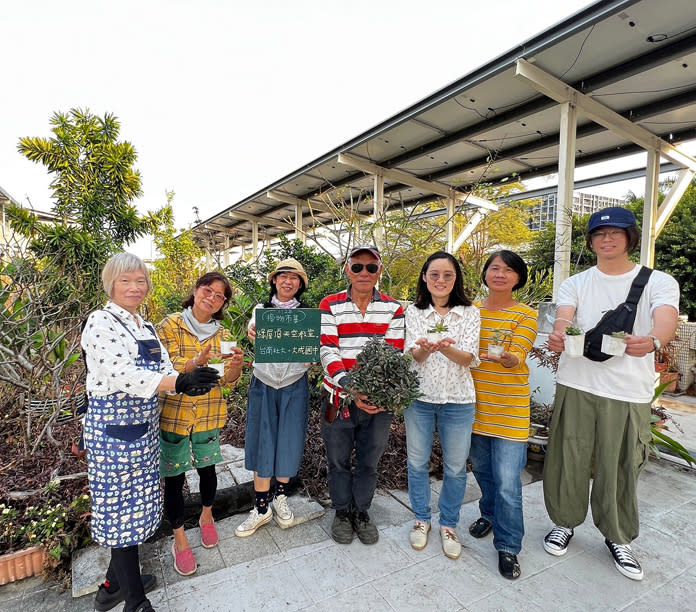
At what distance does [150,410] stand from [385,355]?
1.17m

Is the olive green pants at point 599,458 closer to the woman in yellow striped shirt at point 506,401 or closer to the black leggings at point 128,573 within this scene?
the woman in yellow striped shirt at point 506,401

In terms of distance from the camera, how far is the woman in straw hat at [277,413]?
2434 mm

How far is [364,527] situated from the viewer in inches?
96.8

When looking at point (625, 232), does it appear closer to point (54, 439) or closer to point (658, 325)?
point (658, 325)

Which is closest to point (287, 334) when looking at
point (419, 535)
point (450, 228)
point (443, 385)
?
point (443, 385)

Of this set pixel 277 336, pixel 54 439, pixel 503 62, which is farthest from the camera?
pixel 503 62

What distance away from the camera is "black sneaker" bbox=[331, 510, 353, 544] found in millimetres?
2418

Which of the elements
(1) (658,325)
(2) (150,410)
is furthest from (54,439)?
(1) (658,325)

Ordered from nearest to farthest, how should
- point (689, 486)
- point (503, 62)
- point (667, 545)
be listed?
point (667, 545) < point (689, 486) < point (503, 62)

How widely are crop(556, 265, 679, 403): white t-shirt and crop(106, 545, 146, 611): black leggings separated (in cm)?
244

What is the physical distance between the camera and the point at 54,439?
3105 mm

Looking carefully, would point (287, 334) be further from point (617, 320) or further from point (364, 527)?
point (617, 320)

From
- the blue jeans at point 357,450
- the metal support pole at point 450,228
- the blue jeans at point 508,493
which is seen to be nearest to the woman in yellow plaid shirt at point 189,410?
the blue jeans at point 357,450

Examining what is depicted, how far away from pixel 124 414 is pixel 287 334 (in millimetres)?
891
